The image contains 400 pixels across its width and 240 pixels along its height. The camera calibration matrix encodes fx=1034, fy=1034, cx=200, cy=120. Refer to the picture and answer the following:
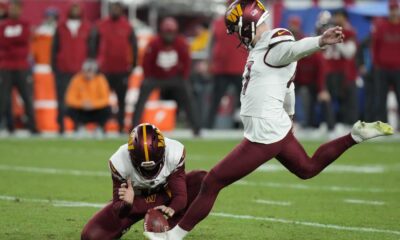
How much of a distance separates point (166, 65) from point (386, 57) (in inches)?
143

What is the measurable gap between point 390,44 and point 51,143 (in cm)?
575

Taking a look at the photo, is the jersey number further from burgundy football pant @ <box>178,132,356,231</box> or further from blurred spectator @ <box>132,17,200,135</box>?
blurred spectator @ <box>132,17,200,135</box>

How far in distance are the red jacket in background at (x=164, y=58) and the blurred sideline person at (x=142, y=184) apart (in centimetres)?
965

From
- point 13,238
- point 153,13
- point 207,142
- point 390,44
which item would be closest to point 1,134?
point 207,142

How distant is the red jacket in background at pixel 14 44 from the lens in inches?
667

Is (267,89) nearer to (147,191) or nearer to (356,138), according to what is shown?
(356,138)

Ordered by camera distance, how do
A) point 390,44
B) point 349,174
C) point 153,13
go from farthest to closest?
point 153,13 → point 390,44 → point 349,174

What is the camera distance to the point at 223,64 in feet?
58.0

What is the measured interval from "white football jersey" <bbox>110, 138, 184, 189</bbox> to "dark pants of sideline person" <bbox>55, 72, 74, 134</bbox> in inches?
402

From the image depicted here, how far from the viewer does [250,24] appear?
690 cm

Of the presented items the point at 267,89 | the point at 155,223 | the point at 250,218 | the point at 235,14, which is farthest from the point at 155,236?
the point at 250,218

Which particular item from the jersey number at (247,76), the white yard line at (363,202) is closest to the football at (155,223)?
the jersey number at (247,76)

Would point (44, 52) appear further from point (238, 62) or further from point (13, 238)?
point (13, 238)

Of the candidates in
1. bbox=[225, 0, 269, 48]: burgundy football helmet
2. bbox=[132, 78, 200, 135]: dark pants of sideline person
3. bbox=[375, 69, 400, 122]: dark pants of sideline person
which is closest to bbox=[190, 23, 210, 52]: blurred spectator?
bbox=[132, 78, 200, 135]: dark pants of sideline person
